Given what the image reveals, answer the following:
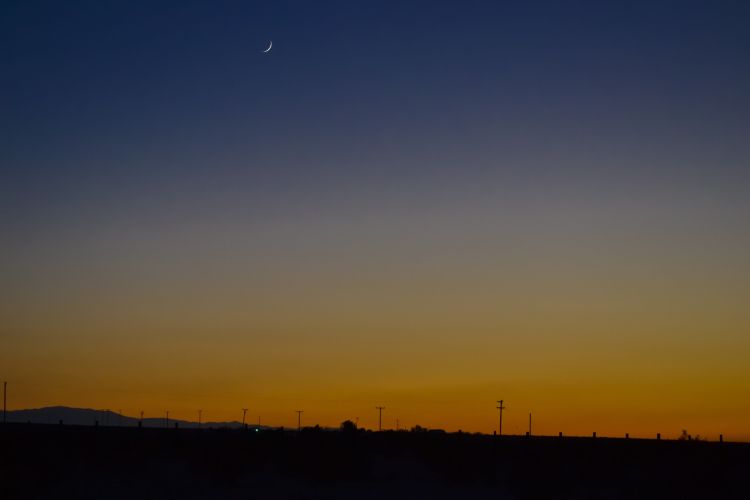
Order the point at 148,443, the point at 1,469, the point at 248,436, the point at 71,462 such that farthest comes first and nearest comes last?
the point at 248,436 < the point at 148,443 < the point at 71,462 < the point at 1,469

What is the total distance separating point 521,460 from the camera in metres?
60.8

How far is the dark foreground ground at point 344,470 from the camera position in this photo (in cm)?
5262

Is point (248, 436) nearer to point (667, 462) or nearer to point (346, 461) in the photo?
point (346, 461)

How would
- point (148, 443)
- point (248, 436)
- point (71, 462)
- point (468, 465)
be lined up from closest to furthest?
point (71, 462)
point (468, 465)
point (148, 443)
point (248, 436)

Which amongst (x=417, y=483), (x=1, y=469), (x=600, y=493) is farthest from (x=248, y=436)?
(x=600, y=493)

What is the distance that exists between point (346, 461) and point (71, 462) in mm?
16615

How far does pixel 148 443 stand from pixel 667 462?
113ft

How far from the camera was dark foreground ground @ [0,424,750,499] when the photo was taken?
173ft

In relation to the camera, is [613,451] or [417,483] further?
[613,451]

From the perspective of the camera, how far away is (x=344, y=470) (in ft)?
188

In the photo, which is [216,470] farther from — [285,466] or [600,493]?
[600,493]

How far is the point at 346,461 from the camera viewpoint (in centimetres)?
5912

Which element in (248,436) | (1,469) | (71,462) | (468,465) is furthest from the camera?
(248,436)

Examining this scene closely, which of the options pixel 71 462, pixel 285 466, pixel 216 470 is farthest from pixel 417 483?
pixel 71 462
